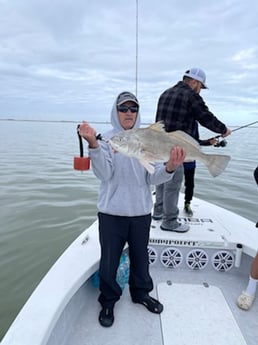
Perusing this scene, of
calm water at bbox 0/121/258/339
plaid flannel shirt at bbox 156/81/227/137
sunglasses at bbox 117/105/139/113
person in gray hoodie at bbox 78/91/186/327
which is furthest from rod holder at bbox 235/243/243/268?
calm water at bbox 0/121/258/339

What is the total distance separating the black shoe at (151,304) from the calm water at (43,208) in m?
1.75

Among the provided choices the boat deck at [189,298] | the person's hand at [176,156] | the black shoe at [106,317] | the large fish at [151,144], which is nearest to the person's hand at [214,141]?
the boat deck at [189,298]

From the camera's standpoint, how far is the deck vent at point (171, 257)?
3418 millimetres

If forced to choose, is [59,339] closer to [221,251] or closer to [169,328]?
[169,328]

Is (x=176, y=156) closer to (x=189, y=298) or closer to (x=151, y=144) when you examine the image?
(x=151, y=144)

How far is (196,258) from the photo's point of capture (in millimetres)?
3422

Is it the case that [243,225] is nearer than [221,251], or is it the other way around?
[221,251]

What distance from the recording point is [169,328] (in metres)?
2.55

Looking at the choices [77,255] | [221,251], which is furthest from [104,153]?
[221,251]

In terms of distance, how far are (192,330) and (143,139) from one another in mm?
1774

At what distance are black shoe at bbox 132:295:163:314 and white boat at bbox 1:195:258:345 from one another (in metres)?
0.05

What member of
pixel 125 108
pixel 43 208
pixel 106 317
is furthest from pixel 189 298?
pixel 43 208

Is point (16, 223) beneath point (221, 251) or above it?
beneath

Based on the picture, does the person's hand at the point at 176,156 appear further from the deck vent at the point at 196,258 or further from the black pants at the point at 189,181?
the black pants at the point at 189,181
